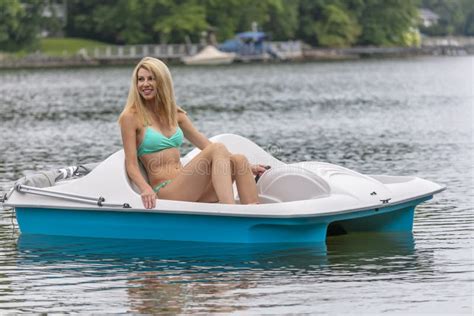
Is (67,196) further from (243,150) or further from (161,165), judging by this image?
(243,150)

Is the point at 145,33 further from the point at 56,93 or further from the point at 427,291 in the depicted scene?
the point at 427,291

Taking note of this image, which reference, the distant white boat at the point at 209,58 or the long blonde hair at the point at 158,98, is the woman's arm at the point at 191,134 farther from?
the distant white boat at the point at 209,58

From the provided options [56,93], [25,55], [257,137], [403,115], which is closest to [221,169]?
[257,137]

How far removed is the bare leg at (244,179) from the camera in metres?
12.4

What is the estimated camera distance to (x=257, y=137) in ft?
96.3

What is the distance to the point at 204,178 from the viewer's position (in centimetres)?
1245

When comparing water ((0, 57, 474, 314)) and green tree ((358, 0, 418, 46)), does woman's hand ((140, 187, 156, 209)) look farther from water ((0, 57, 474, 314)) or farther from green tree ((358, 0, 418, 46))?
green tree ((358, 0, 418, 46))

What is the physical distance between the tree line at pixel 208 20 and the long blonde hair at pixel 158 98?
84340 mm

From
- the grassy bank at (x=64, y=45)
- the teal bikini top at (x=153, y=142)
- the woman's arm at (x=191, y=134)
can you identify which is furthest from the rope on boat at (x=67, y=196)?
the grassy bank at (x=64, y=45)

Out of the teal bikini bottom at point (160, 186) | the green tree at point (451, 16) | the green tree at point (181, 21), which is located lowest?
the green tree at point (451, 16)

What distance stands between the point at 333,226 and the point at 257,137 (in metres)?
16.1

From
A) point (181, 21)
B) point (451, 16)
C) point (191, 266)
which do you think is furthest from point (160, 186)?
point (451, 16)

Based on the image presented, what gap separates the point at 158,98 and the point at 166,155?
1.73 feet

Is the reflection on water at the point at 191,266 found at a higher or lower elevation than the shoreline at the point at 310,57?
higher
